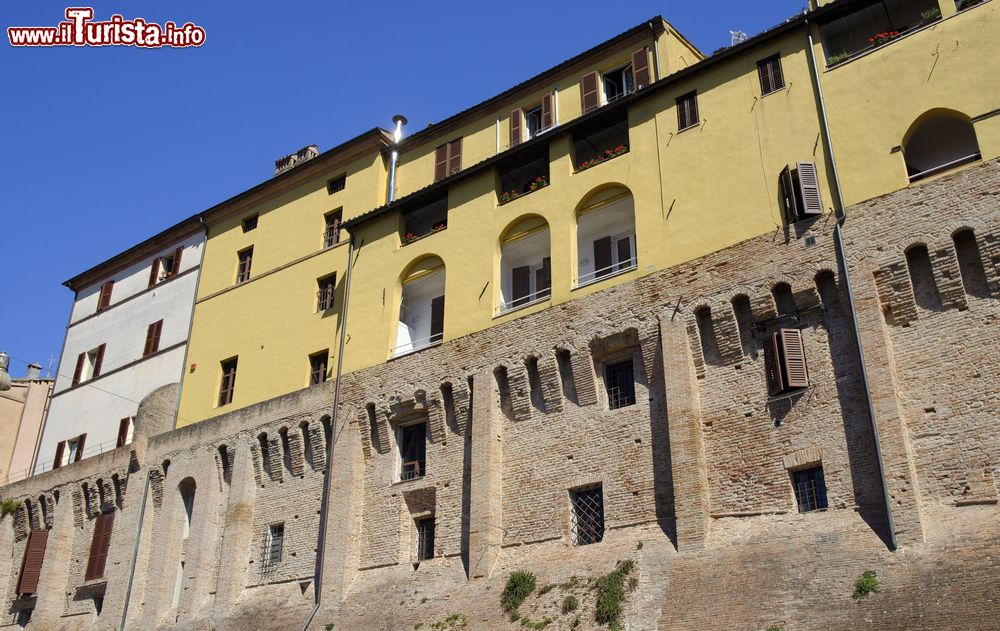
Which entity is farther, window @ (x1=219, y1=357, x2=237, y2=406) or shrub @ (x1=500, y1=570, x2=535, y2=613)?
window @ (x1=219, y1=357, x2=237, y2=406)

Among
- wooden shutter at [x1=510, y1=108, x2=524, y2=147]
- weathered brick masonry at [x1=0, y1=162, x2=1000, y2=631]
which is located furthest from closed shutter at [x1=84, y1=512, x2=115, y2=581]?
wooden shutter at [x1=510, y1=108, x2=524, y2=147]

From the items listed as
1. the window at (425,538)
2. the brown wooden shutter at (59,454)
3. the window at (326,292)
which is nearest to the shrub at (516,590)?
the window at (425,538)

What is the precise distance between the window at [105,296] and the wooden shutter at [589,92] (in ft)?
71.2

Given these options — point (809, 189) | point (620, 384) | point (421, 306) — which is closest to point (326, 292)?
point (421, 306)

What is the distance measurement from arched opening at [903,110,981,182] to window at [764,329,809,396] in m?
4.13

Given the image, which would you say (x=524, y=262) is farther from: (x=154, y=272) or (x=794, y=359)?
(x=154, y=272)

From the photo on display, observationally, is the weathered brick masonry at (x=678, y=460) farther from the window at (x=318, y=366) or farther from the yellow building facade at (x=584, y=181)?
the yellow building facade at (x=584, y=181)

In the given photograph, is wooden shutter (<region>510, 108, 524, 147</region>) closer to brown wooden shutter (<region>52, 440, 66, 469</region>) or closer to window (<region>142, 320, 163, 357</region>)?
window (<region>142, 320, 163, 357</region>)

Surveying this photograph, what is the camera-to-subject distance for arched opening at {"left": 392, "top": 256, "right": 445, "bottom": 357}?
1078 inches

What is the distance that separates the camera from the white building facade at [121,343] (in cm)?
3466

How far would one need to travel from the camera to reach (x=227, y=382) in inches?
1233

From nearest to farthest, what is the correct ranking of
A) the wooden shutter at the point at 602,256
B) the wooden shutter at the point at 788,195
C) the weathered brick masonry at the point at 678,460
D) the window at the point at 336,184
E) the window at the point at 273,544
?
the weathered brick masonry at the point at 678,460
the wooden shutter at the point at 788,195
the wooden shutter at the point at 602,256
the window at the point at 273,544
the window at the point at 336,184

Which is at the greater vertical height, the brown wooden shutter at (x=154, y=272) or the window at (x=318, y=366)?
the brown wooden shutter at (x=154, y=272)

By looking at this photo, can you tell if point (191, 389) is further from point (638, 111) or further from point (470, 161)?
point (638, 111)
